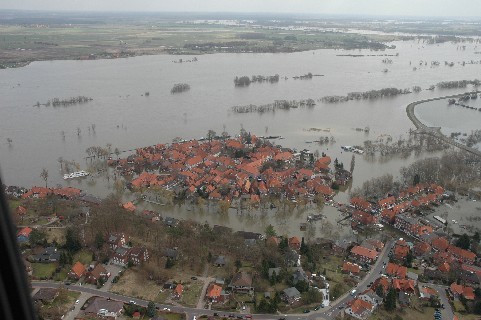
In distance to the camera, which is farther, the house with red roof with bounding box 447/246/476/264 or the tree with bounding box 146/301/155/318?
the house with red roof with bounding box 447/246/476/264

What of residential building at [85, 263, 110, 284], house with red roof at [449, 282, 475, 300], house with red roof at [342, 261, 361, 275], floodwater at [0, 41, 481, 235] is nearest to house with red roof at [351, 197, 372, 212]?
floodwater at [0, 41, 481, 235]

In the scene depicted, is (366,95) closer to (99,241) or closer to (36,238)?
(99,241)

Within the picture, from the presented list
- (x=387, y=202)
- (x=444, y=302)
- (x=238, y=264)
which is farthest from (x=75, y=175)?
(x=444, y=302)

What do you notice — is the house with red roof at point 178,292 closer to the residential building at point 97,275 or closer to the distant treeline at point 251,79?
the residential building at point 97,275

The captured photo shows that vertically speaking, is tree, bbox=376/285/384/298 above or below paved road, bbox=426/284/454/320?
above

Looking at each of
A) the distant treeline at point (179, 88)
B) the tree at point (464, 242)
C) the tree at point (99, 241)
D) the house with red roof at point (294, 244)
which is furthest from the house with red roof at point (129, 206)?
the distant treeline at point (179, 88)

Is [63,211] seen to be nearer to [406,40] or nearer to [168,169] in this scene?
[168,169]

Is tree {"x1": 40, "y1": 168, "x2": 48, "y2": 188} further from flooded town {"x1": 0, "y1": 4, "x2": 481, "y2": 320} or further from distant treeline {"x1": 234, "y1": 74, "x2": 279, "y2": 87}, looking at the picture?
distant treeline {"x1": 234, "y1": 74, "x2": 279, "y2": 87}
